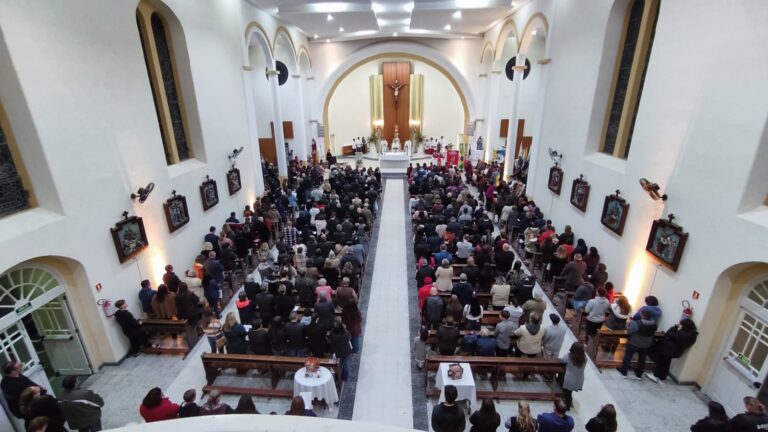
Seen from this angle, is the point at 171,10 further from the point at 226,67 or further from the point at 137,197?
the point at 137,197

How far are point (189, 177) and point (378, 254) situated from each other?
17.8 ft

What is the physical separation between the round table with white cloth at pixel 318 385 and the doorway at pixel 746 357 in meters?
5.76

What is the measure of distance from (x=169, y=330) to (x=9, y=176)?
11.1 ft

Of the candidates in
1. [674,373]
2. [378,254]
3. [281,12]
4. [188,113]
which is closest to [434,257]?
[378,254]

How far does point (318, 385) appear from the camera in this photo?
5434 mm

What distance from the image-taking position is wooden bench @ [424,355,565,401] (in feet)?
19.1

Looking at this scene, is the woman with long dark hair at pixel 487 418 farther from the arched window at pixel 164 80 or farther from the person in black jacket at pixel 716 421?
the arched window at pixel 164 80

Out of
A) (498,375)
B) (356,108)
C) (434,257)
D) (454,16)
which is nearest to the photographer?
(498,375)

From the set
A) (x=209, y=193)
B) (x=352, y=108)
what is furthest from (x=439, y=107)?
(x=209, y=193)

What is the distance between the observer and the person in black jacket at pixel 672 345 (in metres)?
5.76

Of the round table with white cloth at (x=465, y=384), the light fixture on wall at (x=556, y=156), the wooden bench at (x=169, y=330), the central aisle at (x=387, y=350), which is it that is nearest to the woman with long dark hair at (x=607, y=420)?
the round table with white cloth at (x=465, y=384)

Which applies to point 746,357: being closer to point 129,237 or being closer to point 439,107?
point 129,237

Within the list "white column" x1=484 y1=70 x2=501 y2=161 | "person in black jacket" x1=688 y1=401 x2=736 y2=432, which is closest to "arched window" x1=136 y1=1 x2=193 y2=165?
Result: "person in black jacket" x1=688 y1=401 x2=736 y2=432

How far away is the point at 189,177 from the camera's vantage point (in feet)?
31.3
